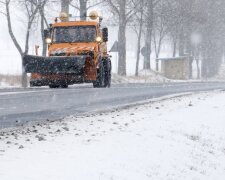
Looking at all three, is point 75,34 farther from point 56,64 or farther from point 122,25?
point 122,25

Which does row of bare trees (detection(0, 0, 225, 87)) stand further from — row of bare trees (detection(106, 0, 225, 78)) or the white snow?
the white snow

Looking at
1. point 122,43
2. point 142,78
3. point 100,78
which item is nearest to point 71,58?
point 100,78

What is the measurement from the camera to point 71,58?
18.1 metres

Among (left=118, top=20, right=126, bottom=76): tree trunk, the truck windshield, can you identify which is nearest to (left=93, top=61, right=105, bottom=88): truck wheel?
the truck windshield

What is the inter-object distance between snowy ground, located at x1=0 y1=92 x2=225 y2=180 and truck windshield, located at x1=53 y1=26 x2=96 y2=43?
23.9 ft

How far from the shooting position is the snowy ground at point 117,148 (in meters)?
6.00

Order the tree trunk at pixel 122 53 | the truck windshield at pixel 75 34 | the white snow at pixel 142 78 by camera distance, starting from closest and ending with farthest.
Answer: the truck windshield at pixel 75 34 < the white snow at pixel 142 78 < the tree trunk at pixel 122 53

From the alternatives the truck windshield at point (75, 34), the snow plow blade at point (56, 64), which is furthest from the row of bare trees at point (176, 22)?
the snow plow blade at point (56, 64)

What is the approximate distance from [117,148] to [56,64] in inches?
438

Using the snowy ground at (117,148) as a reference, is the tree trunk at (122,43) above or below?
above

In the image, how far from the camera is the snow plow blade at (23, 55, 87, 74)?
18047 millimetres

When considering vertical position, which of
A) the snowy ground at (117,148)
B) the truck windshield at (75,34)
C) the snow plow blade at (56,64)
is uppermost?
the truck windshield at (75,34)

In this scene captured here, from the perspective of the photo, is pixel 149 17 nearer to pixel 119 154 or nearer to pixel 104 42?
pixel 104 42

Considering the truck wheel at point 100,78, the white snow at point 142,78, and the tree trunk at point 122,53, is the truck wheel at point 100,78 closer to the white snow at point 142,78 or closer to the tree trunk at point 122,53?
the white snow at point 142,78
